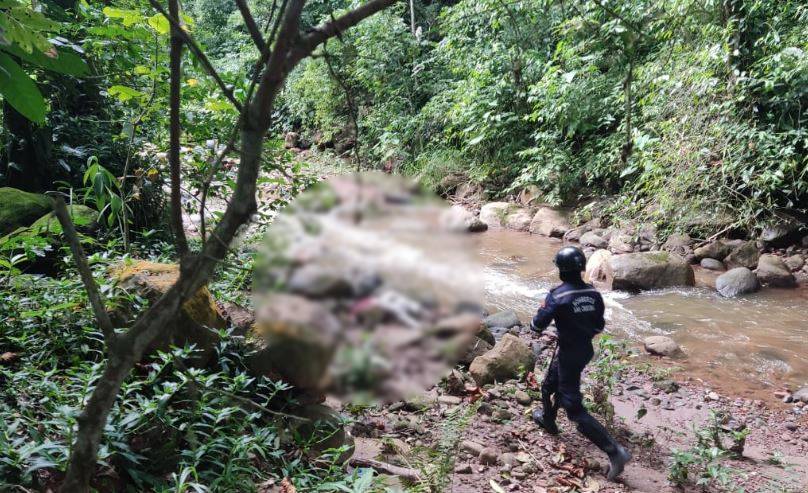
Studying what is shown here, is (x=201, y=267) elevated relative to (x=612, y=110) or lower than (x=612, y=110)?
lower

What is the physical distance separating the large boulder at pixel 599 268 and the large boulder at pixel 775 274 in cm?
168

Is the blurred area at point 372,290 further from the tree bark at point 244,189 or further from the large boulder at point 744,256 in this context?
the large boulder at point 744,256

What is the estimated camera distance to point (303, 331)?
567 millimetres

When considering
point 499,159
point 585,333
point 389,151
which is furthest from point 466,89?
point 585,333

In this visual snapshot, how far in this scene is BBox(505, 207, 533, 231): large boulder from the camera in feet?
27.6

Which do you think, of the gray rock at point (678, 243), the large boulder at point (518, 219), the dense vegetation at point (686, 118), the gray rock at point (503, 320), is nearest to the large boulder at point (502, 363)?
the gray rock at point (503, 320)

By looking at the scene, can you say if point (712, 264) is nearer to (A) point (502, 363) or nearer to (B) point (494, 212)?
(B) point (494, 212)

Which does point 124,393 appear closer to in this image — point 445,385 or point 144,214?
point 445,385

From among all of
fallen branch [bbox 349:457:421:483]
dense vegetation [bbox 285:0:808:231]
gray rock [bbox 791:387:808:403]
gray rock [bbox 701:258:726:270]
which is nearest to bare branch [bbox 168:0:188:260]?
fallen branch [bbox 349:457:421:483]

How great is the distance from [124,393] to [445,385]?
2.15 m

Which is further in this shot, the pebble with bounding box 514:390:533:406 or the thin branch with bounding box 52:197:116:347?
the pebble with bounding box 514:390:533:406

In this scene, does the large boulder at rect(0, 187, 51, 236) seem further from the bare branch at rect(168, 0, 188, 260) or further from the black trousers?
the black trousers

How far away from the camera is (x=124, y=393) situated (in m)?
2.05

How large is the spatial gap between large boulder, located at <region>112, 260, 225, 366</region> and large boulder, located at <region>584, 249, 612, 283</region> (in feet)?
17.0
